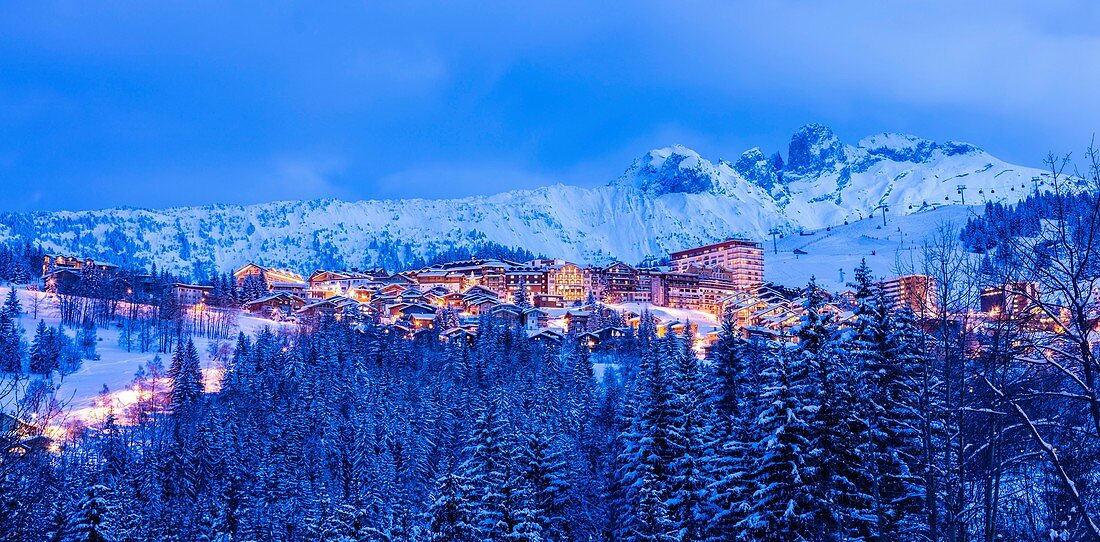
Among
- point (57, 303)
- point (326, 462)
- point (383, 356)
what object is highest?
point (57, 303)

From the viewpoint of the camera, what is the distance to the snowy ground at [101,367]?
211 ft

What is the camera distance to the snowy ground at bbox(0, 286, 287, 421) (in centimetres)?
6425

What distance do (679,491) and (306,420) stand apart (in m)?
39.4

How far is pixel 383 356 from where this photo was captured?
3164 inches

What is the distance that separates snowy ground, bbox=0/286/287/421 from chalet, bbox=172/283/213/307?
15354mm

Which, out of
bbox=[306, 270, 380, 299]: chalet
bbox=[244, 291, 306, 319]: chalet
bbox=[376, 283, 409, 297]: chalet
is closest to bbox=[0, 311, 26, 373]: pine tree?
bbox=[244, 291, 306, 319]: chalet

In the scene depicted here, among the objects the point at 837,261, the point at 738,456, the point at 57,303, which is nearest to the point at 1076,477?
the point at 738,456

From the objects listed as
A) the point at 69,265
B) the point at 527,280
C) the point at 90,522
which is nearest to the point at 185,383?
the point at 90,522

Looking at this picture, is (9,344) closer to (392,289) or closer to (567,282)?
(392,289)

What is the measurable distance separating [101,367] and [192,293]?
45.9 m

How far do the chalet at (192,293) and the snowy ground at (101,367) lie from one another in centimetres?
1535

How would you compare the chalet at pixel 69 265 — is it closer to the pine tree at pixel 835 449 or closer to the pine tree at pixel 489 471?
the pine tree at pixel 489 471

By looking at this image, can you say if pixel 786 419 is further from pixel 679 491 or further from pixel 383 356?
pixel 383 356

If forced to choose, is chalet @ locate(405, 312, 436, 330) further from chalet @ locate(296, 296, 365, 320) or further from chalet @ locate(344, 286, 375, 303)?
chalet @ locate(344, 286, 375, 303)
